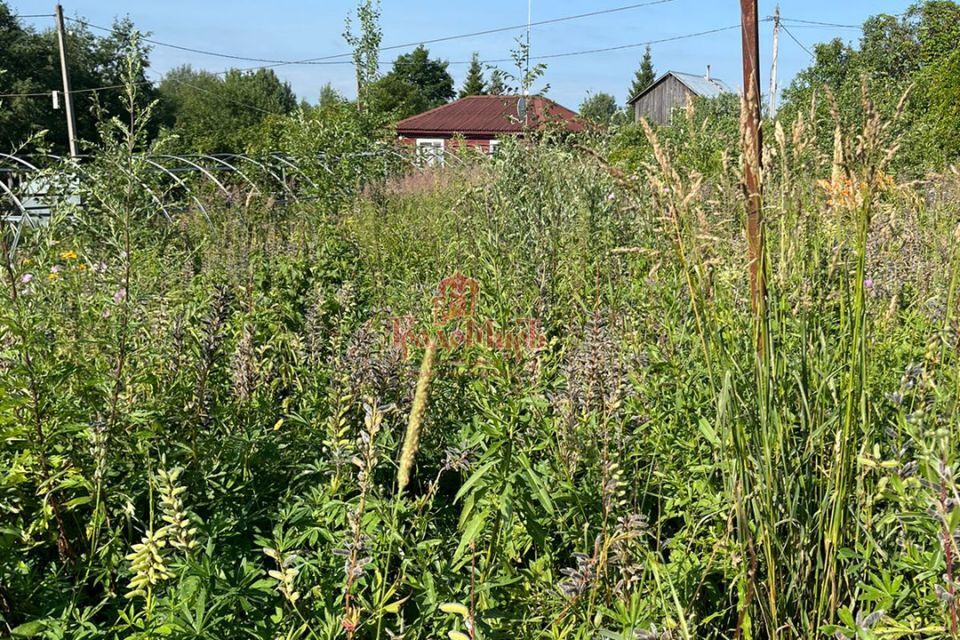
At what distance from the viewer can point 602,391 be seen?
2018 millimetres

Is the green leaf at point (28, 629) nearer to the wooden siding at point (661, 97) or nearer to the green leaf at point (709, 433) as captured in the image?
the green leaf at point (709, 433)

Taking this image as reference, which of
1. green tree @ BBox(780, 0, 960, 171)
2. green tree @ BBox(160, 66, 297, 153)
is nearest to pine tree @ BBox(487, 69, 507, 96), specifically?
green tree @ BBox(780, 0, 960, 171)

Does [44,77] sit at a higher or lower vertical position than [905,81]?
higher

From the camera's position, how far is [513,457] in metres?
1.77

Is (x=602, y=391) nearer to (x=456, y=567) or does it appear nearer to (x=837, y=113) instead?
(x=456, y=567)

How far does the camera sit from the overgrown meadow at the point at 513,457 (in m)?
1.58

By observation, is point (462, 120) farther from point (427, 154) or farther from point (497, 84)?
point (497, 84)

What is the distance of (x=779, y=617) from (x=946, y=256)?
2277mm

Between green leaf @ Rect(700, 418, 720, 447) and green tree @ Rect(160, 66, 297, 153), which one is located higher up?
green tree @ Rect(160, 66, 297, 153)

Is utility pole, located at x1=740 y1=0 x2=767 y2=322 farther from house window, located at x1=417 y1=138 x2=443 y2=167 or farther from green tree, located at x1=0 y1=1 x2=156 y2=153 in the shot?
green tree, located at x1=0 y1=1 x2=156 y2=153

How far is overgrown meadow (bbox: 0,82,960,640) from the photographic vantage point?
1.58 meters

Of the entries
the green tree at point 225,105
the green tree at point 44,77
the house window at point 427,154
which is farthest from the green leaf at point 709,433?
the green tree at point 225,105

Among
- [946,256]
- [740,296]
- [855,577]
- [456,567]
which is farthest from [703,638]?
[946,256]

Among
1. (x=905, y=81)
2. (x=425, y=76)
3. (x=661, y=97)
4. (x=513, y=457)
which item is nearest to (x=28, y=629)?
(x=513, y=457)
